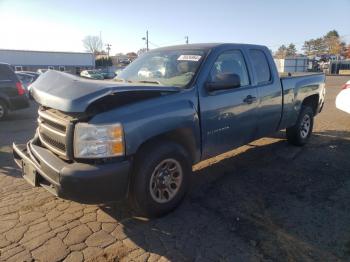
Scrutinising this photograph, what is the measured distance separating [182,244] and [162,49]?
293cm

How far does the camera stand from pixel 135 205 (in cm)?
346

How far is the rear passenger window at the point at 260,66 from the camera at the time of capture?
16.5 ft

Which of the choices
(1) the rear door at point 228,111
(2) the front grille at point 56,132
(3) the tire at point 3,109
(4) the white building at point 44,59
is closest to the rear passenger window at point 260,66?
(1) the rear door at point 228,111

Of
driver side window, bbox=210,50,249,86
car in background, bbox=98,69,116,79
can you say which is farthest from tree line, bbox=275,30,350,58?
driver side window, bbox=210,50,249,86

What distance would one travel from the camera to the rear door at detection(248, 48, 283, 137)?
4961mm

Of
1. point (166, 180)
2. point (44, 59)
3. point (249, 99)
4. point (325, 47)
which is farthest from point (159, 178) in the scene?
point (325, 47)

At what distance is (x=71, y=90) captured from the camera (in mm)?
3199

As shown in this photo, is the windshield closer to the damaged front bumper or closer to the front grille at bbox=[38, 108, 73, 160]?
the front grille at bbox=[38, 108, 73, 160]

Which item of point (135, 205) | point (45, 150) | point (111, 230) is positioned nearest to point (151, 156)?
point (135, 205)

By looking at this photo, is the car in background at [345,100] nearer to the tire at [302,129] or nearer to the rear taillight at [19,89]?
the tire at [302,129]

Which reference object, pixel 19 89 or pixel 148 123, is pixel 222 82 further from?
pixel 19 89

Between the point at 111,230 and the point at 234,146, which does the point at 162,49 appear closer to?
the point at 234,146

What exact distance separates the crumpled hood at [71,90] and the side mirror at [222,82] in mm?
515

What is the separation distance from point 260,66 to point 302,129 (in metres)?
2.10
